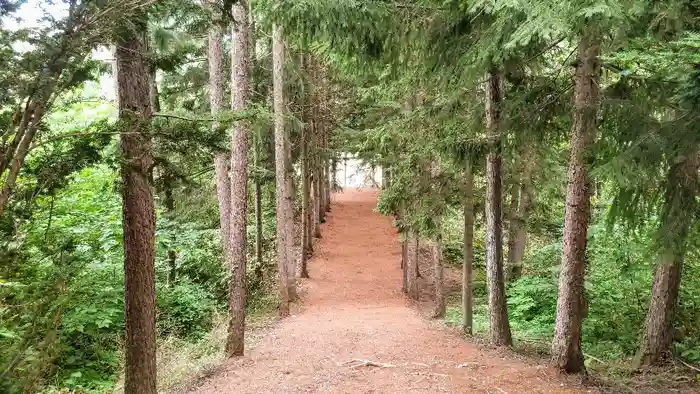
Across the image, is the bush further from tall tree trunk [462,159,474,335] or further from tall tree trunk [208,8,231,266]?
tall tree trunk [462,159,474,335]

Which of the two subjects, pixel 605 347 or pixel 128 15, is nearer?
pixel 128 15

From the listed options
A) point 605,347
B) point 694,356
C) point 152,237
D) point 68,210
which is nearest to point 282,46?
point 68,210

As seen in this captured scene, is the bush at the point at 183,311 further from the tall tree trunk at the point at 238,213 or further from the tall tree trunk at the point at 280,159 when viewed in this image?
the tall tree trunk at the point at 238,213

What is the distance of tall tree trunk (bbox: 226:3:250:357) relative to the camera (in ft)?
29.2

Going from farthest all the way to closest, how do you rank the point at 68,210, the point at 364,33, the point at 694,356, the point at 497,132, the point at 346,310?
the point at 346,310, the point at 68,210, the point at 497,132, the point at 694,356, the point at 364,33

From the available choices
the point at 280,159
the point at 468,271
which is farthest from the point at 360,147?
the point at 468,271

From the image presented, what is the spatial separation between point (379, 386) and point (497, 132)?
461 centimetres

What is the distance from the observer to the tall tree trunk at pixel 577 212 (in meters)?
6.53

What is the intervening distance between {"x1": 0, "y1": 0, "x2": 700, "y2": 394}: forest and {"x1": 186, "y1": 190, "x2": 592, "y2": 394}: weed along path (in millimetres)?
667

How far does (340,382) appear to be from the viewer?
284 inches

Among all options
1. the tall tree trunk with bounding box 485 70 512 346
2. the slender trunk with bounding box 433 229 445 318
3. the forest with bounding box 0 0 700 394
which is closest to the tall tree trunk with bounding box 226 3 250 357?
the forest with bounding box 0 0 700 394

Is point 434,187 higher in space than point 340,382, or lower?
higher

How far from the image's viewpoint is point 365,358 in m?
8.71

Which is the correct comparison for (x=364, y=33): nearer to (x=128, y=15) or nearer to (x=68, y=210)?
(x=128, y=15)
